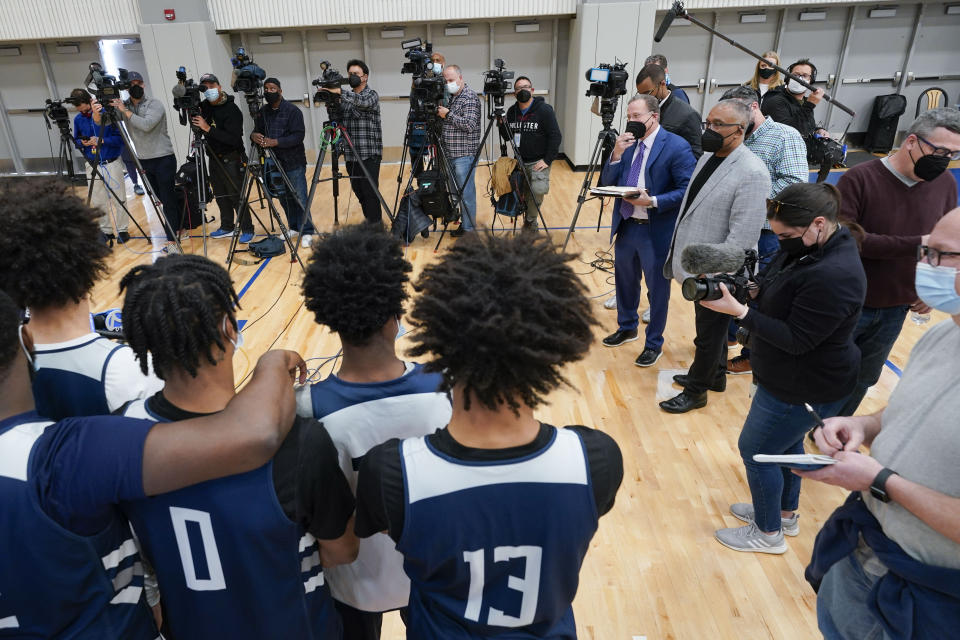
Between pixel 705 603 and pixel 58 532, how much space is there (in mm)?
1913

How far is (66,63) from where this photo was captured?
26.3ft

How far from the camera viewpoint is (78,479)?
2.98ft

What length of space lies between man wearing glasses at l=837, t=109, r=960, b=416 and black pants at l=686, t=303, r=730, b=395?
576 mm

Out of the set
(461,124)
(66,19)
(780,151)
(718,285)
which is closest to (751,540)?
(718,285)

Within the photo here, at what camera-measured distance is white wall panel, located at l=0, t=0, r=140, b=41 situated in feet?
24.4

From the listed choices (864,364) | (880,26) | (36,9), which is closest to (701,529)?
(864,364)

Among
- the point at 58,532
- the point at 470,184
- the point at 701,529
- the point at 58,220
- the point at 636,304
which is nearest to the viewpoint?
the point at 58,532

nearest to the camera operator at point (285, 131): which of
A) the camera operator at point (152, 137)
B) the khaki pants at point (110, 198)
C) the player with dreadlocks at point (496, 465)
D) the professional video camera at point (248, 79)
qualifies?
the professional video camera at point (248, 79)

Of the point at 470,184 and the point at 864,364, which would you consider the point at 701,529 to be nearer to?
the point at 864,364

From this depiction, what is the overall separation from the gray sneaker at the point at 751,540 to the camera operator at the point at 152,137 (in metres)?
4.86

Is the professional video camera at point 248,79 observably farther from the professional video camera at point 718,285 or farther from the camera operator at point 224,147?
the professional video camera at point 718,285

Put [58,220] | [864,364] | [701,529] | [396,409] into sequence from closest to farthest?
[396,409] → [58,220] → [701,529] → [864,364]

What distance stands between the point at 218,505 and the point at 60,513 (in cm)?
23

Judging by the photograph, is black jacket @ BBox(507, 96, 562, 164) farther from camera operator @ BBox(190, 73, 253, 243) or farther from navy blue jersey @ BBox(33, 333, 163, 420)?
navy blue jersey @ BBox(33, 333, 163, 420)
